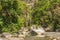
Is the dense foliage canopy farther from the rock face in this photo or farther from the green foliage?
the rock face

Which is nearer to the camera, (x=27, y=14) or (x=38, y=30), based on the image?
(x=38, y=30)

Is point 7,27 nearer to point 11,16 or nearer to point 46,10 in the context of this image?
point 11,16

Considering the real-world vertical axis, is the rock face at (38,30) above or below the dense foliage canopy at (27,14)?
below

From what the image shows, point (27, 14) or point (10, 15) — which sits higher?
point (10, 15)

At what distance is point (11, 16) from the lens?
56.7 ft

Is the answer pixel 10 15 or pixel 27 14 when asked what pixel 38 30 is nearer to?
pixel 27 14

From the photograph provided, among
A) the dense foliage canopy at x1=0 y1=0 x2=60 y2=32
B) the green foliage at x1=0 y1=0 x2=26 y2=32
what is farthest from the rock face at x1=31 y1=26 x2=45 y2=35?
the green foliage at x1=0 y1=0 x2=26 y2=32

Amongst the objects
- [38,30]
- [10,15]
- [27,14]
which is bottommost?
[38,30]

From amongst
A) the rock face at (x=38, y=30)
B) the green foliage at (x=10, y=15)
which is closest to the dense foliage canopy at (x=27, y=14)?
the green foliage at (x=10, y=15)

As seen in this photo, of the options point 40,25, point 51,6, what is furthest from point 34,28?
point 51,6

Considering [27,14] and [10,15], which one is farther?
[27,14]

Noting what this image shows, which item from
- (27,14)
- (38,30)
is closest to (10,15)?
(27,14)

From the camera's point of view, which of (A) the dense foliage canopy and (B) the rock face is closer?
(B) the rock face

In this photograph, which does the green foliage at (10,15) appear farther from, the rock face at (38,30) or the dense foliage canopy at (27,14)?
the rock face at (38,30)
